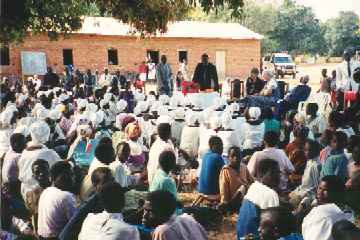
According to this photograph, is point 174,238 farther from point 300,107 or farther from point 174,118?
point 300,107

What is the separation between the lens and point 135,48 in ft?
97.2

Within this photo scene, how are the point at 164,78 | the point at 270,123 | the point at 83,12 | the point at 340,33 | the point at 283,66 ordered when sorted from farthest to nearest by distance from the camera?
the point at 340,33, the point at 283,66, the point at 164,78, the point at 83,12, the point at 270,123

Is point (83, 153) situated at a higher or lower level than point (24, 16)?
lower

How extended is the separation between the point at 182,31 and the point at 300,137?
2461 centimetres

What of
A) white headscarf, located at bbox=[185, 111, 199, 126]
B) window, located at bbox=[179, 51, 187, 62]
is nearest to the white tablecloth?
white headscarf, located at bbox=[185, 111, 199, 126]

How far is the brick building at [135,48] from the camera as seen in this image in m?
27.3

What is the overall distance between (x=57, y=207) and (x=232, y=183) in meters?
2.26

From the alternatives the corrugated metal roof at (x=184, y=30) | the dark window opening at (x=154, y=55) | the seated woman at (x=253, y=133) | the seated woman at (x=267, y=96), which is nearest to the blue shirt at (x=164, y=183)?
the seated woman at (x=253, y=133)

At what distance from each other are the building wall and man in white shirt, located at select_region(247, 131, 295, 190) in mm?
21546

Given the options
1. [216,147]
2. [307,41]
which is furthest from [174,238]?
[307,41]

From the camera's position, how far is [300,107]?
11.3 metres

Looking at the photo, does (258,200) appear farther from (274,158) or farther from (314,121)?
(314,121)

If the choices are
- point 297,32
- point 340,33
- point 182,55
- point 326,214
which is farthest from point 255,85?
point 340,33

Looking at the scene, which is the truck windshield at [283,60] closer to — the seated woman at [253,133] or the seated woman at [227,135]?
the seated woman at [253,133]
